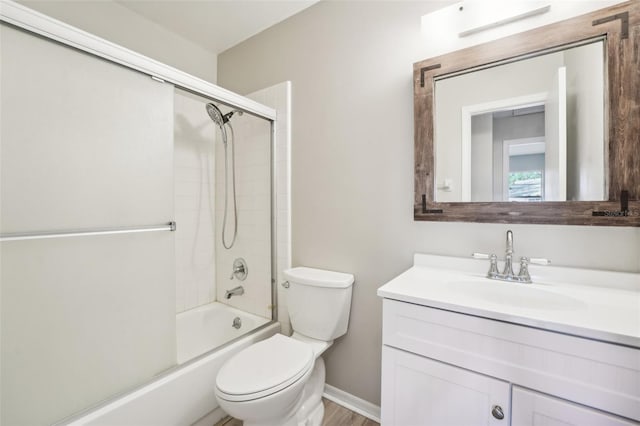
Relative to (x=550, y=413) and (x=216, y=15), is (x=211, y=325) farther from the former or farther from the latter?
(x=216, y=15)

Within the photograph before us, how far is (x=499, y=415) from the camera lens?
87 centimetres

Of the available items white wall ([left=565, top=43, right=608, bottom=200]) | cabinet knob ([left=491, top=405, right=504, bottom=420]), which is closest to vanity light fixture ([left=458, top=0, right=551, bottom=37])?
white wall ([left=565, top=43, right=608, bottom=200])

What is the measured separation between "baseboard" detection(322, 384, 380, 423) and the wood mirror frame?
3.76 ft

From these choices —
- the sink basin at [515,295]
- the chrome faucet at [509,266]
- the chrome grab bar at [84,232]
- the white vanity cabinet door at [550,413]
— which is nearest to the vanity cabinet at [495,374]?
the white vanity cabinet door at [550,413]

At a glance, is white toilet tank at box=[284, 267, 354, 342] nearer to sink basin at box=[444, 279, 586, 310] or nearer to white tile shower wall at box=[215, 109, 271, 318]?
white tile shower wall at box=[215, 109, 271, 318]

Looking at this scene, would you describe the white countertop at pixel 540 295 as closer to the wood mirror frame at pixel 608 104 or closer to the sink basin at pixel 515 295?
the sink basin at pixel 515 295

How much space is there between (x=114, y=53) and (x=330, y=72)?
1.08m

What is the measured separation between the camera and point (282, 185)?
1.91 m

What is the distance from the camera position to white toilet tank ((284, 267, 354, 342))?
5.06 ft

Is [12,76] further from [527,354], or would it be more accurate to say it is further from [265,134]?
[527,354]

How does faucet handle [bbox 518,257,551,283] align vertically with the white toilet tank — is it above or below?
above

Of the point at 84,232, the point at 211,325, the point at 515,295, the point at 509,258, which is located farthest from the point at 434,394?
the point at 211,325

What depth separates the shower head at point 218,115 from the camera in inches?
72.2

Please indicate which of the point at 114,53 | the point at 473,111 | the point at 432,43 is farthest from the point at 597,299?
the point at 114,53
